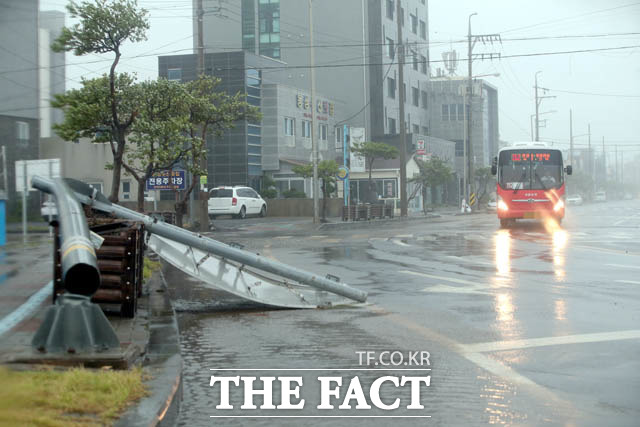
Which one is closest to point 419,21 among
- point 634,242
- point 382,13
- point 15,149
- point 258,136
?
point 382,13

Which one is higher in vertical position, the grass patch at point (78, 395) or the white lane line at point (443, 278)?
the grass patch at point (78, 395)

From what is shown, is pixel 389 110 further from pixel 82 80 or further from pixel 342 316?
pixel 342 316

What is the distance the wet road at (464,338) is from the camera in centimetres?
511

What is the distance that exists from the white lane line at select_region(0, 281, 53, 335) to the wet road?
1687 millimetres

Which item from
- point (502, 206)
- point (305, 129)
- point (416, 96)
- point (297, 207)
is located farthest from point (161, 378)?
point (416, 96)

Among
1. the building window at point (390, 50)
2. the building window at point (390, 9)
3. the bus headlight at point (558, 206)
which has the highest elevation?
the building window at point (390, 9)

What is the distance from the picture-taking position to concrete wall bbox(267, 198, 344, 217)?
162 feet

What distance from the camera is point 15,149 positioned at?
12266 mm

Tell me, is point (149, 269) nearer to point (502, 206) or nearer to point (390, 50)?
point (502, 206)

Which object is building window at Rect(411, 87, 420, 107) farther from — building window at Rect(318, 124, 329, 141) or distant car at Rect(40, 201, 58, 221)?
distant car at Rect(40, 201, 58, 221)

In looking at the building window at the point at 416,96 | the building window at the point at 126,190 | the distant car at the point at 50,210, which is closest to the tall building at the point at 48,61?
the distant car at the point at 50,210

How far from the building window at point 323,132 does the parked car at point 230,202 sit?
16.8 meters

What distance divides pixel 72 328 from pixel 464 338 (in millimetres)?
3844

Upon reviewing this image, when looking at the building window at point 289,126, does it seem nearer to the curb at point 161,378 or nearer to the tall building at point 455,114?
the tall building at point 455,114
